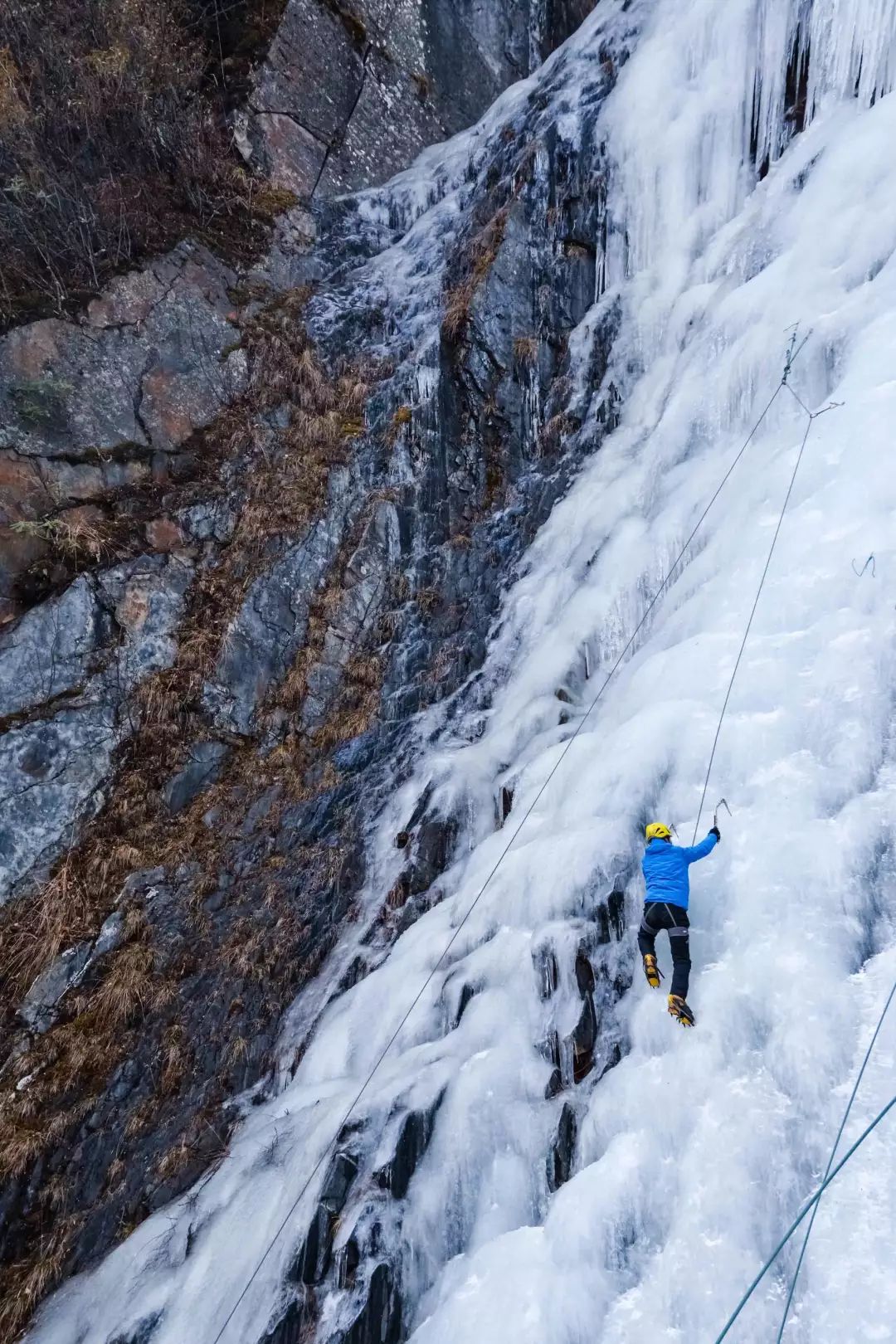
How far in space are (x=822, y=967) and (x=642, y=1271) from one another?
1232 millimetres

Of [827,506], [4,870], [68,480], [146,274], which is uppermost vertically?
[146,274]

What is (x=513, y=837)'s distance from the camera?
201 inches

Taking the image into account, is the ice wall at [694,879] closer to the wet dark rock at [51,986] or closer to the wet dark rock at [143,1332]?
the wet dark rock at [143,1332]

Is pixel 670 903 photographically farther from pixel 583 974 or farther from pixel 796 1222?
pixel 796 1222

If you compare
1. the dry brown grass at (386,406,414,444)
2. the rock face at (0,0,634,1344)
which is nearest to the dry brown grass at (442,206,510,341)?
the rock face at (0,0,634,1344)

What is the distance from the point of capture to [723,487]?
549 centimetres

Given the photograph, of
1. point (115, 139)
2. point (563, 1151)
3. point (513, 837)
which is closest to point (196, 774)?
point (513, 837)

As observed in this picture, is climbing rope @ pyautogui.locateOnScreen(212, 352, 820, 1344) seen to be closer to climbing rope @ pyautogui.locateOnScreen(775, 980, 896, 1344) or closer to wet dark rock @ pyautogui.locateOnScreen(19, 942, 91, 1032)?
climbing rope @ pyautogui.locateOnScreen(775, 980, 896, 1344)

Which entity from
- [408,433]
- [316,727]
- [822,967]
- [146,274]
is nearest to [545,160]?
[408,433]

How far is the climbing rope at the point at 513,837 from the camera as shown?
13.3 ft

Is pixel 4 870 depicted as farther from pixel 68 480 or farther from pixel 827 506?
pixel 827 506

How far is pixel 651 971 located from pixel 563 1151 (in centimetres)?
81

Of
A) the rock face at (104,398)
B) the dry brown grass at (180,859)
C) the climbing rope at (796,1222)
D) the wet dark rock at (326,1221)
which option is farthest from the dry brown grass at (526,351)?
the climbing rope at (796,1222)

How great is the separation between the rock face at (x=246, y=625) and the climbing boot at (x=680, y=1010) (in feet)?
1.76
